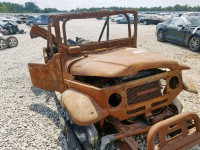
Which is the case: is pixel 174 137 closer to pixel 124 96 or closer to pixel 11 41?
pixel 124 96

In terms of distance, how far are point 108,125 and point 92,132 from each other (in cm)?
67

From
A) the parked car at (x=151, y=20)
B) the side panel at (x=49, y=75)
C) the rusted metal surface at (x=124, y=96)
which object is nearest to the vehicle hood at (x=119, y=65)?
the rusted metal surface at (x=124, y=96)

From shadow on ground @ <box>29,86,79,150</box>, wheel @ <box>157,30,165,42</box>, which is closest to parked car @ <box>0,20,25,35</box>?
wheel @ <box>157,30,165,42</box>

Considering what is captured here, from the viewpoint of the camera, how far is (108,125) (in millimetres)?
2914

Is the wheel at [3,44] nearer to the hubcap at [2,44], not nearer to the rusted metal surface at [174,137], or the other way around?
the hubcap at [2,44]

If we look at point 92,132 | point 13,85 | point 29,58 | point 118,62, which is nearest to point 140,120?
point 92,132

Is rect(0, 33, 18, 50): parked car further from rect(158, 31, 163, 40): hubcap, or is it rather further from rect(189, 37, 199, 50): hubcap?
rect(189, 37, 199, 50): hubcap

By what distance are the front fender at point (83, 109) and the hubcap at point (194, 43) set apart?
7637 mm

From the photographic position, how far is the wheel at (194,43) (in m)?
8.27

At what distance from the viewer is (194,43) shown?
334 inches

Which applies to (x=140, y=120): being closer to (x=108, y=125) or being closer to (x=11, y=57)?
(x=108, y=125)

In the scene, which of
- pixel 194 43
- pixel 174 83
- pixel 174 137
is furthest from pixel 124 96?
pixel 194 43

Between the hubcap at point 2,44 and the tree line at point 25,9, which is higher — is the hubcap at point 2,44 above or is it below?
below

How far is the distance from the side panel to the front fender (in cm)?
104
